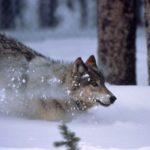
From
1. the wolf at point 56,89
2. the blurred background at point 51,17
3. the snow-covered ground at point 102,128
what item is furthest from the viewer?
the blurred background at point 51,17

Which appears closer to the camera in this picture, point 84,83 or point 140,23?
point 84,83

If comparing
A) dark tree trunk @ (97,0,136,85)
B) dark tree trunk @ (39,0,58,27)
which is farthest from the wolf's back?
dark tree trunk @ (39,0,58,27)

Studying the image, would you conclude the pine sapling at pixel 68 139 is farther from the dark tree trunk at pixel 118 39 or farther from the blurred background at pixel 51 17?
the blurred background at pixel 51 17

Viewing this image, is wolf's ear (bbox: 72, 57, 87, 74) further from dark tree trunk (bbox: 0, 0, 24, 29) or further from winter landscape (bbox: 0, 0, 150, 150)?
dark tree trunk (bbox: 0, 0, 24, 29)

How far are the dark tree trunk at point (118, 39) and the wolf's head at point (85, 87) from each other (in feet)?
9.49

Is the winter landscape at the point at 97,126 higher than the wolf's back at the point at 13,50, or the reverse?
the wolf's back at the point at 13,50

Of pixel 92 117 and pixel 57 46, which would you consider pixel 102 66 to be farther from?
pixel 57 46

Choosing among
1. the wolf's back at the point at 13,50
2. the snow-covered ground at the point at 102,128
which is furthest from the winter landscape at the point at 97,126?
the wolf's back at the point at 13,50

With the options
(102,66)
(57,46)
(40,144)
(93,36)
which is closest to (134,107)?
(40,144)

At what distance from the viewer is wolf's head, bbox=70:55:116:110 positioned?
590 centimetres

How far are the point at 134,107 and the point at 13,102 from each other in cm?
119

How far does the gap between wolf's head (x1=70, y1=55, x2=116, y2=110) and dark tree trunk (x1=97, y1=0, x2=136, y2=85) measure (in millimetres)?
2891

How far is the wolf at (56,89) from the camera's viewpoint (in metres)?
5.89

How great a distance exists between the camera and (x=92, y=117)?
5969mm
